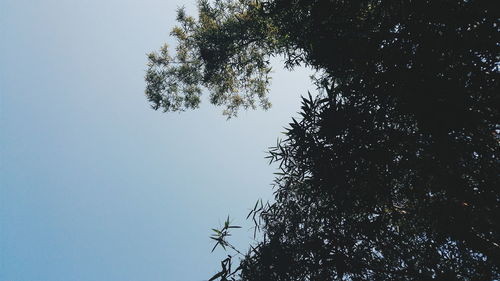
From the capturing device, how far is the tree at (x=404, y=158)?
4.93 m

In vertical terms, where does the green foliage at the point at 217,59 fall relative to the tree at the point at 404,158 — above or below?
above

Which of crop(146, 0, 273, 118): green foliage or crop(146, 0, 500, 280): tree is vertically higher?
crop(146, 0, 273, 118): green foliage

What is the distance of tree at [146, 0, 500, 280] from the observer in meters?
4.93

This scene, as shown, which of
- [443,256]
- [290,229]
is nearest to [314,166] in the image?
[290,229]

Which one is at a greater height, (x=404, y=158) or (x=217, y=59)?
(x=217, y=59)

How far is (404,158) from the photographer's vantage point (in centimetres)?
541

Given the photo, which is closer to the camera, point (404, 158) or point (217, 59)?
point (404, 158)

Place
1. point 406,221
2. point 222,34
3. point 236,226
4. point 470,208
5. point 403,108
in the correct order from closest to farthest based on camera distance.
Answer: point 470,208 → point 403,108 → point 406,221 → point 236,226 → point 222,34

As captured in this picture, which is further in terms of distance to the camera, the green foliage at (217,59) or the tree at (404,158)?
the green foliage at (217,59)

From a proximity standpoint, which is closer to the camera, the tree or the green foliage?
the tree

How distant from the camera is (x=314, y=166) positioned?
5492 mm

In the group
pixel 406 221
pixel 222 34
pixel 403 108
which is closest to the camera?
pixel 403 108

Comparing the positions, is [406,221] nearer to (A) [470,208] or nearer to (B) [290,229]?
(A) [470,208]

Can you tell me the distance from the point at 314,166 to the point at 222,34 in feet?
29.4
